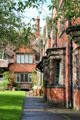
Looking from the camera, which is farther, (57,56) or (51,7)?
(57,56)

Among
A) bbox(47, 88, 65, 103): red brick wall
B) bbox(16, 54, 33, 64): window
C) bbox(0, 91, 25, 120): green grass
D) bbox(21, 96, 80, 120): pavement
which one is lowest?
bbox(21, 96, 80, 120): pavement

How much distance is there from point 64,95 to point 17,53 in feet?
98.2

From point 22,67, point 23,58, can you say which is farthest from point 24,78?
point 23,58

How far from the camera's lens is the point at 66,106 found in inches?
683

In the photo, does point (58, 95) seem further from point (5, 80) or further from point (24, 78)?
point (24, 78)

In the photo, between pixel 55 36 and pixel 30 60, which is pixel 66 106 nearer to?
pixel 55 36

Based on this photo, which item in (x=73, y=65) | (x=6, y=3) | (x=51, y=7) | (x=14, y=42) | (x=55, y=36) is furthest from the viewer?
(x=55, y=36)

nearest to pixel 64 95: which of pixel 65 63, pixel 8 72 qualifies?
pixel 65 63

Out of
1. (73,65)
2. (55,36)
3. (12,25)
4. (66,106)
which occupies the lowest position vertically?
(66,106)

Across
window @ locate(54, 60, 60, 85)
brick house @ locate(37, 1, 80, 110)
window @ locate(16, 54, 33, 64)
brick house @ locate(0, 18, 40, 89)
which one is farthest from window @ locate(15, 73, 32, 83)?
brick house @ locate(37, 1, 80, 110)

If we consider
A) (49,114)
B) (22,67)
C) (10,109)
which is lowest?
(49,114)

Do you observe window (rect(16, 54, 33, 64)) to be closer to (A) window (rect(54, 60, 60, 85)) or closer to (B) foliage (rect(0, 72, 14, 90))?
(B) foliage (rect(0, 72, 14, 90))

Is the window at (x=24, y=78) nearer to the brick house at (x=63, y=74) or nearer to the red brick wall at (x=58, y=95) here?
the brick house at (x=63, y=74)

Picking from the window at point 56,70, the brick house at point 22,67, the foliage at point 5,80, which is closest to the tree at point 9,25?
the window at point 56,70
